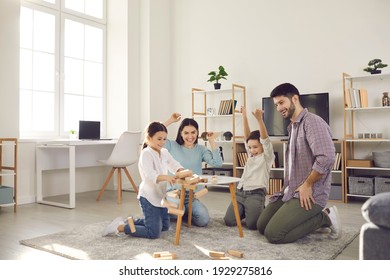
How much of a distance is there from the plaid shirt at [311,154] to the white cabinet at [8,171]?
2547 mm

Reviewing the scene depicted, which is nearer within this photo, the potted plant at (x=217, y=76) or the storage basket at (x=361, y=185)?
the storage basket at (x=361, y=185)

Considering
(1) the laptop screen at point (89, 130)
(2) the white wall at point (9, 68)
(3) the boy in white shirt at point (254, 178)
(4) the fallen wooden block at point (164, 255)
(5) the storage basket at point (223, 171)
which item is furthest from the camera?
(5) the storage basket at point (223, 171)

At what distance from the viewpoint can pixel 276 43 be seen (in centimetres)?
496

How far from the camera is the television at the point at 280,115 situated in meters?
4.40

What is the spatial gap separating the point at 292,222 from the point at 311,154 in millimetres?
446

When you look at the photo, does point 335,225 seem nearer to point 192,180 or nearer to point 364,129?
point 192,180

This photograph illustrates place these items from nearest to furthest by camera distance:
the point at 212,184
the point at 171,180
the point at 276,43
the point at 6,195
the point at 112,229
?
the point at 171,180 → the point at 212,184 → the point at 112,229 → the point at 6,195 → the point at 276,43

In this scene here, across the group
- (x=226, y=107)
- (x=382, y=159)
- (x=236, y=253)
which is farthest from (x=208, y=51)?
(x=236, y=253)

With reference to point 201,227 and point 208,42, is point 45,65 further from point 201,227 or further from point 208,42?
point 201,227

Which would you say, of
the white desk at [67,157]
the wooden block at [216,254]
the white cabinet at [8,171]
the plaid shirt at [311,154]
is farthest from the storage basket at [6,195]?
the plaid shirt at [311,154]

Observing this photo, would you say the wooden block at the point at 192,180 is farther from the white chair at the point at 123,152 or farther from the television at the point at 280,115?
the television at the point at 280,115

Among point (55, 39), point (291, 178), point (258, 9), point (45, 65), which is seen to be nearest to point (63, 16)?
point (55, 39)

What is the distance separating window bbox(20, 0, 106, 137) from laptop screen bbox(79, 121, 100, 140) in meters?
0.36

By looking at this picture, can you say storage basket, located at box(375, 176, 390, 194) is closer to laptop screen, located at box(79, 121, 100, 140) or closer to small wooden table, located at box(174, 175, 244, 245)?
small wooden table, located at box(174, 175, 244, 245)
